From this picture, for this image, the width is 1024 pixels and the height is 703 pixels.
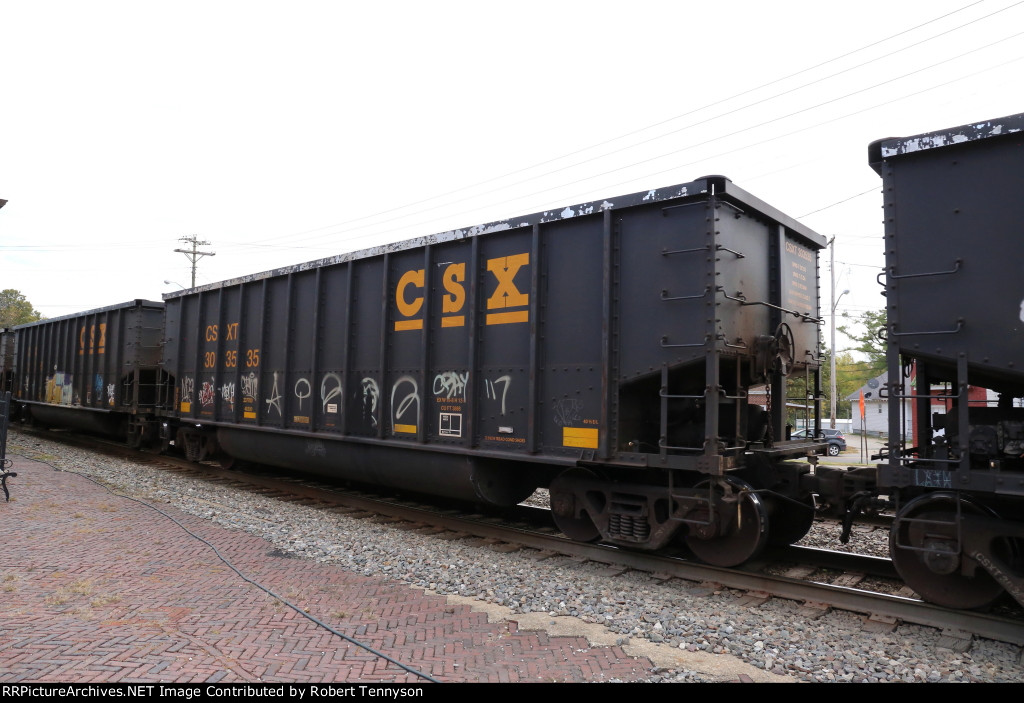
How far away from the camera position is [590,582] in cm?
616

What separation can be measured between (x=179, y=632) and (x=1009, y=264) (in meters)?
6.39

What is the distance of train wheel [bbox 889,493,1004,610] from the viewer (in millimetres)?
4750

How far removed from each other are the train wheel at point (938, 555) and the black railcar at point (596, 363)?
1160 millimetres

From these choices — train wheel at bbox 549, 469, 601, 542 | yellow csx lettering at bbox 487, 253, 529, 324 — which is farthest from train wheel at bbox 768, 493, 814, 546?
yellow csx lettering at bbox 487, 253, 529, 324

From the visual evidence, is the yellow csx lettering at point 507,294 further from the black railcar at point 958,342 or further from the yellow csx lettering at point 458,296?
the black railcar at point 958,342

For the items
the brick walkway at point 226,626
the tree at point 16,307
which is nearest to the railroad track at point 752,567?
the brick walkway at point 226,626

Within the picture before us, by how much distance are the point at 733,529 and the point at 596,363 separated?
2126mm

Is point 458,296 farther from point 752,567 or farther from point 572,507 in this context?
point 752,567

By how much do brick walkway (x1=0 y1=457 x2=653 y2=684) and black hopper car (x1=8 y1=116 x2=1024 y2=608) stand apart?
2266 millimetres

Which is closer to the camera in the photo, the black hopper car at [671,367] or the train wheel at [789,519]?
the black hopper car at [671,367]

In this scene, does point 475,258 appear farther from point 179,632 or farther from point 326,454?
point 179,632

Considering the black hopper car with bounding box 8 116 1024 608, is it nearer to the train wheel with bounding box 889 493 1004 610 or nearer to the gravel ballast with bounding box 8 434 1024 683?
the train wheel with bounding box 889 493 1004 610

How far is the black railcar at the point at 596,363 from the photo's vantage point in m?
6.23
